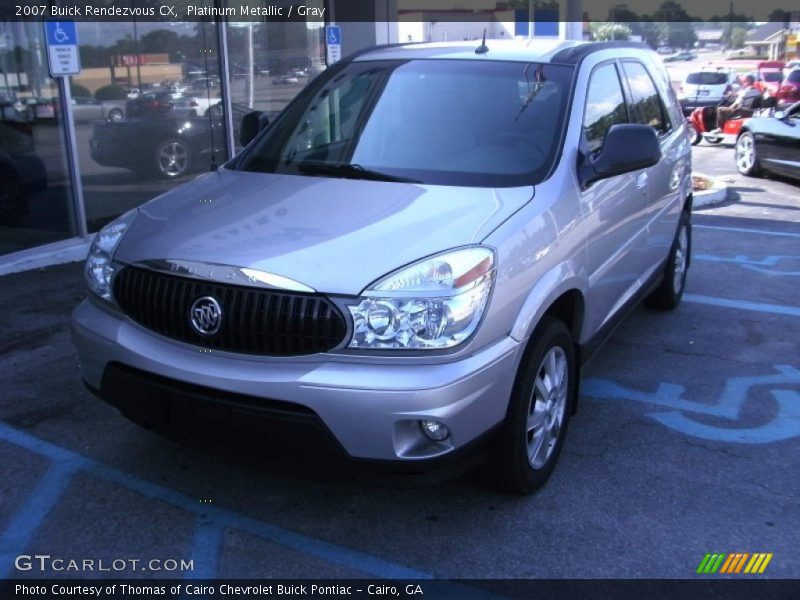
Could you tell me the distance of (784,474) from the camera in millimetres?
3777

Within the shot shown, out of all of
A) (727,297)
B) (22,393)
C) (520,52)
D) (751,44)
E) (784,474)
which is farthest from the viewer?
(751,44)

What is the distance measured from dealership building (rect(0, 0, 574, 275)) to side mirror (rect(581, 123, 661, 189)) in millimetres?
3127

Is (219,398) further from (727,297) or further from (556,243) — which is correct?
(727,297)

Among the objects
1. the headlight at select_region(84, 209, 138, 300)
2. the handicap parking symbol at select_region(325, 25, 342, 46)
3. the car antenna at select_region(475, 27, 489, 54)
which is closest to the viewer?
the headlight at select_region(84, 209, 138, 300)

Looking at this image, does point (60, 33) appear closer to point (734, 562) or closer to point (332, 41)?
point (332, 41)

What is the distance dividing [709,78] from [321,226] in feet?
101

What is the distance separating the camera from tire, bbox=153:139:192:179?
29.5 feet

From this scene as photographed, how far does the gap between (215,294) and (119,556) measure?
3.55ft

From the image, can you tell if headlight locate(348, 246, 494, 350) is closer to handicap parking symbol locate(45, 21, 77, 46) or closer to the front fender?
the front fender

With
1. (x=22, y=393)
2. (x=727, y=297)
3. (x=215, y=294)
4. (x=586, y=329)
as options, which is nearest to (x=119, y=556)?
(x=215, y=294)

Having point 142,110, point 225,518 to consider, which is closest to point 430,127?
point 225,518

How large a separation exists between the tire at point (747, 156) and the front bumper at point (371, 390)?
1214cm

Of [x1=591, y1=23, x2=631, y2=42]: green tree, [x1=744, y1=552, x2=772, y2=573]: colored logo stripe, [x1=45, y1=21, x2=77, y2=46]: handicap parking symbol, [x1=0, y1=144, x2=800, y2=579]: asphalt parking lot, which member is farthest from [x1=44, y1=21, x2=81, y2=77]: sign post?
[x1=591, y1=23, x2=631, y2=42]: green tree

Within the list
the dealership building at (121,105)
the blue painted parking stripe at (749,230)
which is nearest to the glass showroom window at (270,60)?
the dealership building at (121,105)
